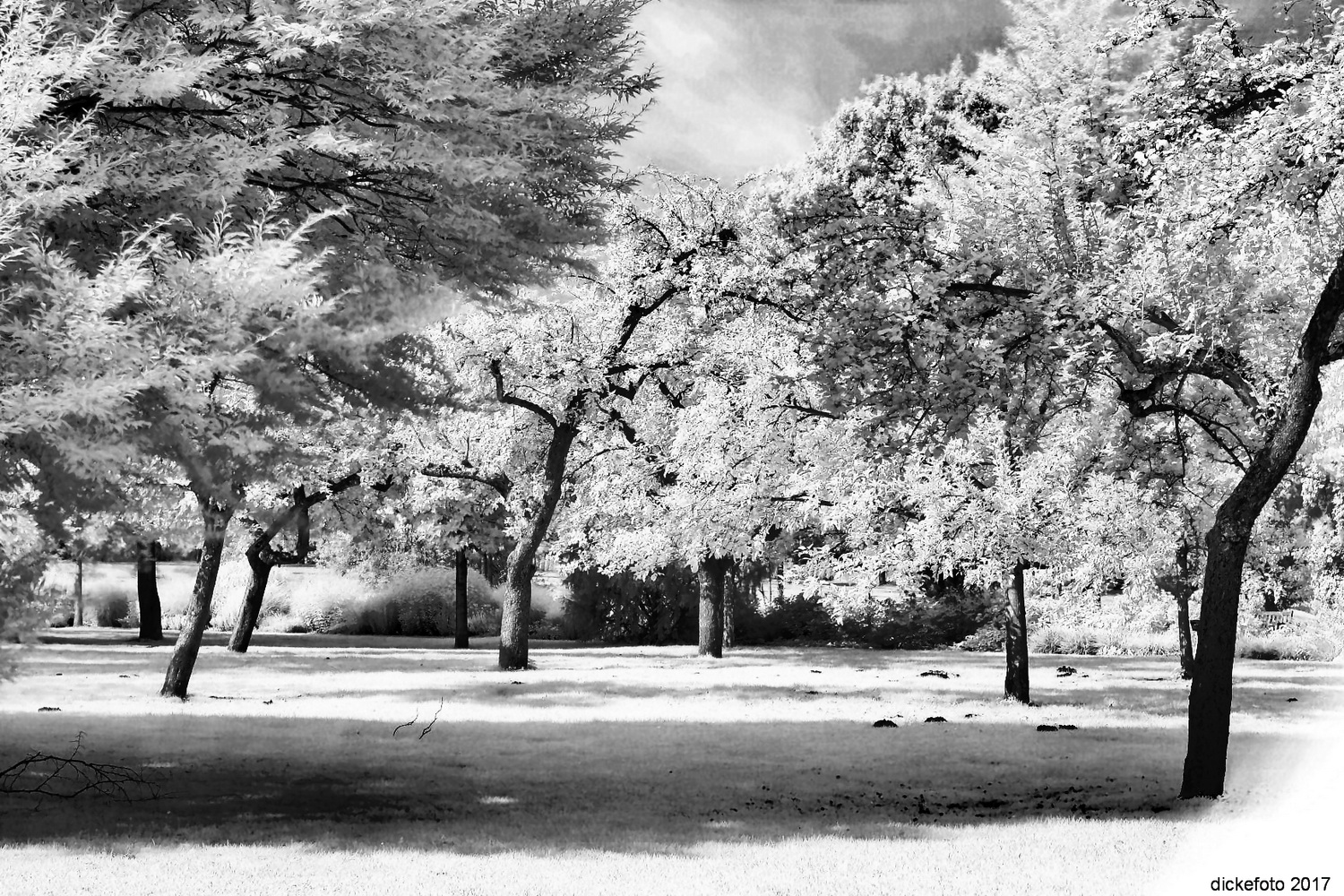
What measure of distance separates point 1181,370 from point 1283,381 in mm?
2452

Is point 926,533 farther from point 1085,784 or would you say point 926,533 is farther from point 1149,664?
point 1149,664

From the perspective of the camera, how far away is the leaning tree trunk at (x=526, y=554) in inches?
1161

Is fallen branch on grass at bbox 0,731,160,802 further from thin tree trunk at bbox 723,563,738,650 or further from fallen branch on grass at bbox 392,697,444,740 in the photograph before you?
thin tree trunk at bbox 723,563,738,650

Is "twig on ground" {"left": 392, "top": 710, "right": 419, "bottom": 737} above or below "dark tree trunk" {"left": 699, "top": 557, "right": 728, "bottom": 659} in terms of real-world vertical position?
below

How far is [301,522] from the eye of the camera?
28922 millimetres

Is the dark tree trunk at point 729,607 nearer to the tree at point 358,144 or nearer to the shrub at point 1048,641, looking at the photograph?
the shrub at point 1048,641

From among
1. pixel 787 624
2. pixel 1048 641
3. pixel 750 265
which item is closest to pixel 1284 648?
pixel 1048 641

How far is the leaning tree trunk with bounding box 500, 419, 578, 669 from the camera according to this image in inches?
1161

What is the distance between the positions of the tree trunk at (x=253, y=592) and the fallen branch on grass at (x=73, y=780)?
1941cm

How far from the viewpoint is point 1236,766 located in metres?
15.0

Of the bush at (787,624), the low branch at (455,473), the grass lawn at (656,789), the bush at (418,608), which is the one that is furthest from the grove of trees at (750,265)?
the bush at (418,608)

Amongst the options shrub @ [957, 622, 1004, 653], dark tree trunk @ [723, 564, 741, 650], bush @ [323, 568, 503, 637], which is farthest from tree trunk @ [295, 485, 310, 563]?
shrub @ [957, 622, 1004, 653]

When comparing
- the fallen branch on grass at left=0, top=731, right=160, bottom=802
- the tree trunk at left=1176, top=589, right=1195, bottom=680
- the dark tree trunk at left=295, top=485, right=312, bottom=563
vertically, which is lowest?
the fallen branch on grass at left=0, top=731, right=160, bottom=802

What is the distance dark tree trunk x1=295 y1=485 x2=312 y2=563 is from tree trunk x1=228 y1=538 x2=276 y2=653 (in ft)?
2.86
